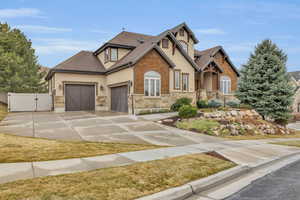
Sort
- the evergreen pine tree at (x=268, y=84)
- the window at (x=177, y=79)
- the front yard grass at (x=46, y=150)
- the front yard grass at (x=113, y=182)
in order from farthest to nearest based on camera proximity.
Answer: the window at (x=177, y=79), the evergreen pine tree at (x=268, y=84), the front yard grass at (x=46, y=150), the front yard grass at (x=113, y=182)

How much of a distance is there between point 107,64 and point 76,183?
1939 centimetres

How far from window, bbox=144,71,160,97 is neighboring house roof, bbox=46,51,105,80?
6.18m

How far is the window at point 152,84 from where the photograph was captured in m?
18.2

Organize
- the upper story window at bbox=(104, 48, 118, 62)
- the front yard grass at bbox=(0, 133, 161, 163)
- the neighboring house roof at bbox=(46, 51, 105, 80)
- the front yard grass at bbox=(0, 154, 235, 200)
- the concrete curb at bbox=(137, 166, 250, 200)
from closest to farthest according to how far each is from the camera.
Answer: the front yard grass at bbox=(0, 154, 235, 200)
the concrete curb at bbox=(137, 166, 250, 200)
the front yard grass at bbox=(0, 133, 161, 163)
the neighboring house roof at bbox=(46, 51, 105, 80)
the upper story window at bbox=(104, 48, 118, 62)

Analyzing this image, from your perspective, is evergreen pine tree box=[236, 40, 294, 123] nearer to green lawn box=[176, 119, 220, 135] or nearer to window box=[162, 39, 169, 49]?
green lawn box=[176, 119, 220, 135]

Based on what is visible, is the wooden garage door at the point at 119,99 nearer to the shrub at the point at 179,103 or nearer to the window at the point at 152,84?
the window at the point at 152,84

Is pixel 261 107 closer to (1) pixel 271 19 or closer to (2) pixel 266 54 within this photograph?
(2) pixel 266 54

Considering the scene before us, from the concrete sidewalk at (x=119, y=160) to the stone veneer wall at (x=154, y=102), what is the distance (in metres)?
9.57

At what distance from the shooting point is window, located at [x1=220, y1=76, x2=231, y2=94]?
26328 millimetres

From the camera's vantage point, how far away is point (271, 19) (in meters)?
24.5

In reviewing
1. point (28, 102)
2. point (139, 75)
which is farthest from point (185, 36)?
point (28, 102)

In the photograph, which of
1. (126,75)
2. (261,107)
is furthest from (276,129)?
(126,75)

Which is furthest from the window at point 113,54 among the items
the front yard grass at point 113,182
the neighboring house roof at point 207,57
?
the front yard grass at point 113,182

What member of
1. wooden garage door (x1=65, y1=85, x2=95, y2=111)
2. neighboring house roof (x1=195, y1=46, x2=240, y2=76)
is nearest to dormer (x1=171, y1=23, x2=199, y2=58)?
neighboring house roof (x1=195, y1=46, x2=240, y2=76)
